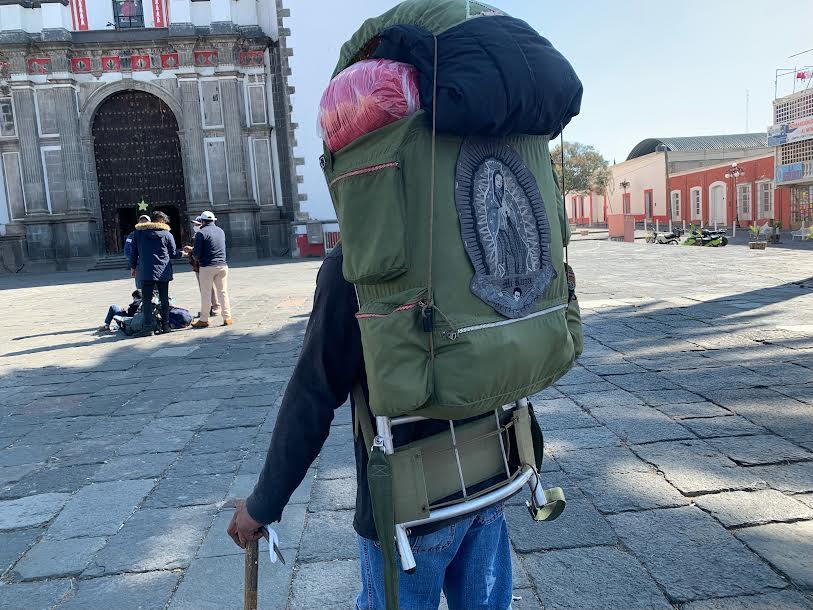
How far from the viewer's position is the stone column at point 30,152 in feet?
73.5

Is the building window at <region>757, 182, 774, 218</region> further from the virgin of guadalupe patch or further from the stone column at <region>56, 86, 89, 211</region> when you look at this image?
the virgin of guadalupe patch

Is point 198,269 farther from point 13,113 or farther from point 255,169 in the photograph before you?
point 13,113

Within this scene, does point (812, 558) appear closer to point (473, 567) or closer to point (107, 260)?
point (473, 567)

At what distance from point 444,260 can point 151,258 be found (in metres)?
7.93

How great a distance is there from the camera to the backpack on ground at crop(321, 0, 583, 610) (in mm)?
1087

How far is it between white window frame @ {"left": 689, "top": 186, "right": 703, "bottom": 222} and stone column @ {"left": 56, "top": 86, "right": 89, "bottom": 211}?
→ 107 ft

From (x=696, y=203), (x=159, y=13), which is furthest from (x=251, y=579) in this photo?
(x=696, y=203)

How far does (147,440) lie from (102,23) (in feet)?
78.6

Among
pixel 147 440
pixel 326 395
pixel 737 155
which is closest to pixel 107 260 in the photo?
pixel 147 440

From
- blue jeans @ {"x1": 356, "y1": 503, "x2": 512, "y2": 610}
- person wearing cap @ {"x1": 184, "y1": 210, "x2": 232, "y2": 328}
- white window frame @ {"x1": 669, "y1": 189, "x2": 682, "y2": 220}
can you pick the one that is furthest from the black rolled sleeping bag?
white window frame @ {"x1": 669, "y1": 189, "x2": 682, "y2": 220}

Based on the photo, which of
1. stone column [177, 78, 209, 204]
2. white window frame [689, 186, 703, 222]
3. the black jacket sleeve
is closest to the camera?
the black jacket sleeve

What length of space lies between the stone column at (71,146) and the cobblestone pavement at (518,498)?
17.2 meters

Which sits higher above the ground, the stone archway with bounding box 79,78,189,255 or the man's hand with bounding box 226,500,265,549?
the stone archway with bounding box 79,78,189,255

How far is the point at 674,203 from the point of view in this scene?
140 feet
